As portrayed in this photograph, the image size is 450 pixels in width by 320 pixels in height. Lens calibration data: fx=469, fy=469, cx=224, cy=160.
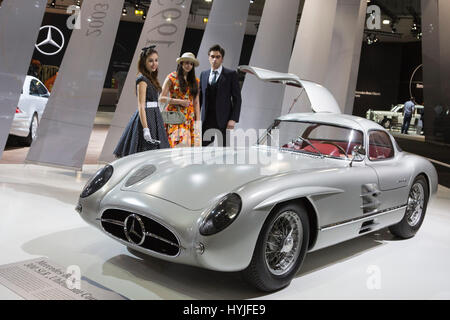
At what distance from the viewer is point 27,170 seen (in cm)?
632

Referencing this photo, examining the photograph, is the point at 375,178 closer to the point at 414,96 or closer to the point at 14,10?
the point at 14,10

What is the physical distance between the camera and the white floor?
2.92 meters

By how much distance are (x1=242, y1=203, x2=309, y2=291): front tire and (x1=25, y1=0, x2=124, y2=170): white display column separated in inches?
160

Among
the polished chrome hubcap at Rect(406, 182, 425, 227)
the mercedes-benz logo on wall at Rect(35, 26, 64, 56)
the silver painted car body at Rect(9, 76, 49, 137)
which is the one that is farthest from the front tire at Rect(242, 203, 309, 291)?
the mercedes-benz logo on wall at Rect(35, 26, 64, 56)

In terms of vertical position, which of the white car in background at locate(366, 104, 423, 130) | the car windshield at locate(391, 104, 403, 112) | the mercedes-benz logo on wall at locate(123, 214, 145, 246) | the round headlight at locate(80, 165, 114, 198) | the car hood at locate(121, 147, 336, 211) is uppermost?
the car windshield at locate(391, 104, 403, 112)

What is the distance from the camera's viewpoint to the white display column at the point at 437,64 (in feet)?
27.3

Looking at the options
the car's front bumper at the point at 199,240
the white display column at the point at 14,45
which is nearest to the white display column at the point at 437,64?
the white display column at the point at 14,45

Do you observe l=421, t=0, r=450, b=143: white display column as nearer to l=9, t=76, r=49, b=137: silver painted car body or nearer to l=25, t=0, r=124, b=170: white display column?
l=25, t=0, r=124, b=170: white display column

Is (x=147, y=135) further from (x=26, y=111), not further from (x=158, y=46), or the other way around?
(x=26, y=111)

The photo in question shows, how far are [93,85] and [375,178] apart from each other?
416 centimetres

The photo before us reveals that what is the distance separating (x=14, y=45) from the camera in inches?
228

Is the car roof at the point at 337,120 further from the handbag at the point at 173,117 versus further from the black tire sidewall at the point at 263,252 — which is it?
the black tire sidewall at the point at 263,252

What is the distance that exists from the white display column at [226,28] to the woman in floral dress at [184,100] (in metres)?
3.00

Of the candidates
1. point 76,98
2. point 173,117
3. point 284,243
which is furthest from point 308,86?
point 76,98
